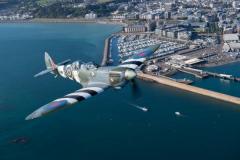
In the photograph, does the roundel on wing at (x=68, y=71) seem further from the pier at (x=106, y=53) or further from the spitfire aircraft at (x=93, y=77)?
the pier at (x=106, y=53)

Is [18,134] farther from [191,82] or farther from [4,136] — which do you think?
[191,82]

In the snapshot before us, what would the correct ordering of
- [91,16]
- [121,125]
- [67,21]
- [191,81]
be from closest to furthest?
[121,125] < [191,81] < [91,16] < [67,21]

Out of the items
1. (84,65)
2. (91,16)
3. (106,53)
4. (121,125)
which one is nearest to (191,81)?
(121,125)

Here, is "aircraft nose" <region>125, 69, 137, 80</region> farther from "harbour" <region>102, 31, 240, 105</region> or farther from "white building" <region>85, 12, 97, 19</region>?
"white building" <region>85, 12, 97, 19</region>

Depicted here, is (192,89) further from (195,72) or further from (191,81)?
(195,72)

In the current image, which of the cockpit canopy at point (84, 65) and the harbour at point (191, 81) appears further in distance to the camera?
the harbour at point (191, 81)

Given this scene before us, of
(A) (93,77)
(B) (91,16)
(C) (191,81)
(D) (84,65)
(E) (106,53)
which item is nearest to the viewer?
(A) (93,77)

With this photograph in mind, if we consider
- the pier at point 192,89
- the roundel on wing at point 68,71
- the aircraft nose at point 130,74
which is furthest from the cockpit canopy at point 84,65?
the pier at point 192,89

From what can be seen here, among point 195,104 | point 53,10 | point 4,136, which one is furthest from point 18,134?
point 53,10
